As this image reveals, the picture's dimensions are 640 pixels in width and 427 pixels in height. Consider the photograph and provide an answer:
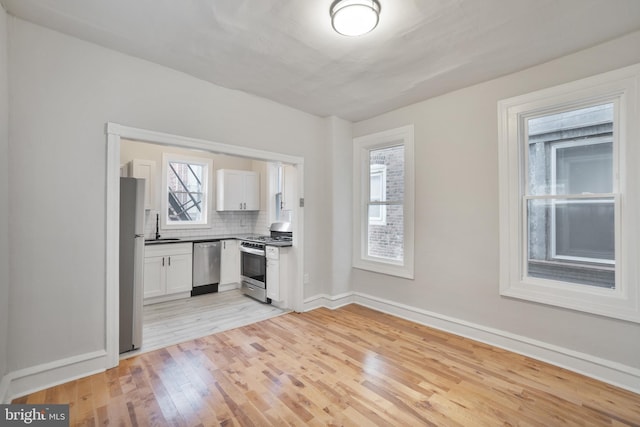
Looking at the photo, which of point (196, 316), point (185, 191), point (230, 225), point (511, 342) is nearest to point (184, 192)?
point (185, 191)

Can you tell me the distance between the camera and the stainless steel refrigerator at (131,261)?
2.64 metres

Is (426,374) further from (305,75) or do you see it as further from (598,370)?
(305,75)

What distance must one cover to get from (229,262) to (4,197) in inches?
125

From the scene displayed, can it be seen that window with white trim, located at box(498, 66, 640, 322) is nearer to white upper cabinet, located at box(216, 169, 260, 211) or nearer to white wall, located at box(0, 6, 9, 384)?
white wall, located at box(0, 6, 9, 384)

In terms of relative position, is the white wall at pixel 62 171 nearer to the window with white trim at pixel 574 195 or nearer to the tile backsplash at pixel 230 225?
the tile backsplash at pixel 230 225

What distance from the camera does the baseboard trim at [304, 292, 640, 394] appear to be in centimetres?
226

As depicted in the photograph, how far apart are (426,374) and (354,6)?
9.08 ft

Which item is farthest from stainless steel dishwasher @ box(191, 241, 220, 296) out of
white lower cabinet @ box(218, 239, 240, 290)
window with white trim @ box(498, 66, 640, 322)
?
window with white trim @ box(498, 66, 640, 322)

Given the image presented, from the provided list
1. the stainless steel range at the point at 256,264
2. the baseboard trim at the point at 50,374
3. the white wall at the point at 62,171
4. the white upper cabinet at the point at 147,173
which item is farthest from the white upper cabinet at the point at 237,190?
the baseboard trim at the point at 50,374

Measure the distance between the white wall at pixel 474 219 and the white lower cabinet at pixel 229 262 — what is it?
2.53 meters

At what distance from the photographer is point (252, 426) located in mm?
1796

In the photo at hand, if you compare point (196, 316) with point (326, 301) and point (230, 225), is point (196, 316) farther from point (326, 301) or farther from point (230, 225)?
point (230, 225)

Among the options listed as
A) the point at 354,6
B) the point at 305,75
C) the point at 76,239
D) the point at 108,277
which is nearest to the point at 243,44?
the point at 305,75

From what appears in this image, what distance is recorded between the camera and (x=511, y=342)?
2.81 m
